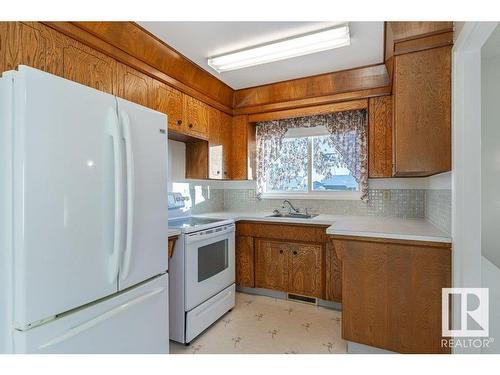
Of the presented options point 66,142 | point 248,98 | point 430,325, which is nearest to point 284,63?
point 248,98

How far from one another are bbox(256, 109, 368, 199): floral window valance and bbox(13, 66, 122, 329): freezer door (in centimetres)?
218

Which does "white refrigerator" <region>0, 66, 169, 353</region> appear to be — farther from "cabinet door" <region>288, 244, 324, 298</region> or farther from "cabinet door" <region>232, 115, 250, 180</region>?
"cabinet door" <region>232, 115, 250, 180</region>

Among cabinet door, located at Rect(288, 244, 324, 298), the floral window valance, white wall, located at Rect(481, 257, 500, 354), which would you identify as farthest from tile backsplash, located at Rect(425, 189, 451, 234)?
cabinet door, located at Rect(288, 244, 324, 298)

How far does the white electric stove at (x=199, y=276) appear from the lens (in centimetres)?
199

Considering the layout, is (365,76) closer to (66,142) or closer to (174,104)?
(174,104)

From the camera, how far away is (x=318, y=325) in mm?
2293

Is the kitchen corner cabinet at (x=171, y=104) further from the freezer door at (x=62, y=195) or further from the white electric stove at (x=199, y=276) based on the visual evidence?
the freezer door at (x=62, y=195)

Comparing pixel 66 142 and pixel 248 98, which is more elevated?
pixel 248 98

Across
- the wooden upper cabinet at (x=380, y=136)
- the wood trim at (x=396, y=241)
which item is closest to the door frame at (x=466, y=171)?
the wood trim at (x=396, y=241)

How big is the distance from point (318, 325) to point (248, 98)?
247 cm

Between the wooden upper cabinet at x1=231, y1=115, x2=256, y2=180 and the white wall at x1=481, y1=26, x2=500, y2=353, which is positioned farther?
the wooden upper cabinet at x1=231, y1=115, x2=256, y2=180

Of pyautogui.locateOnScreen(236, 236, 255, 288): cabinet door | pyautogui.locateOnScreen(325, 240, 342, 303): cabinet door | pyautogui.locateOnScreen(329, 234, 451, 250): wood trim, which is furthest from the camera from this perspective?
pyautogui.locateOnScreen(236, 236, 255, 288): cabinet door

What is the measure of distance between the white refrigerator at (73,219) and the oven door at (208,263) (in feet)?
1.79

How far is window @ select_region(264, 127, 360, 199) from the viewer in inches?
119
